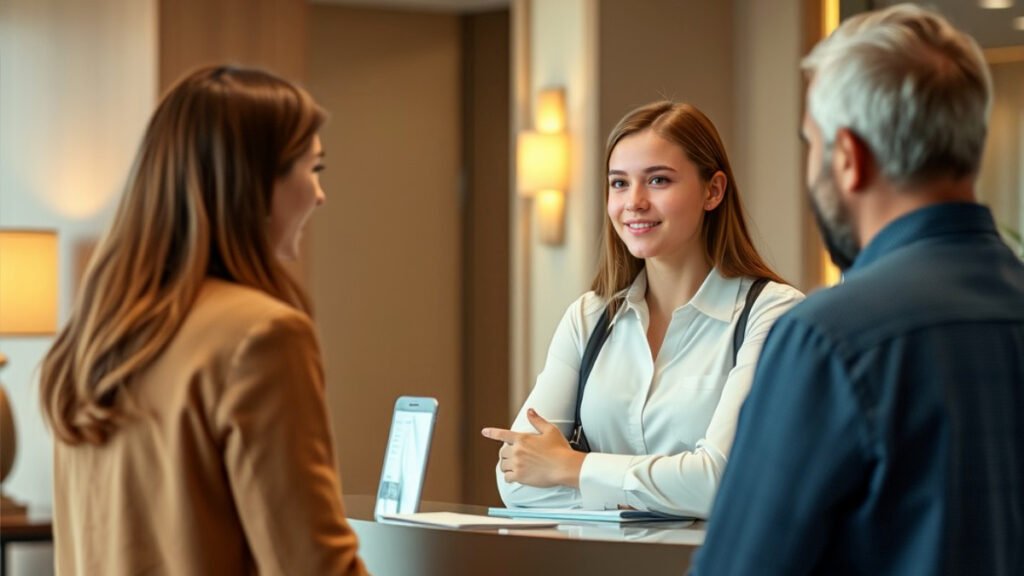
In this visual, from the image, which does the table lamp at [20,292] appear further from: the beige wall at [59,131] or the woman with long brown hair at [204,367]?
the woman with long brown hair at [204,367]

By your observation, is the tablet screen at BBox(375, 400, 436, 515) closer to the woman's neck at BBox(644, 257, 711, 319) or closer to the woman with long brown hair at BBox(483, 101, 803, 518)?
the woman with long brown hair at BBox(483, 101, 803, 518)

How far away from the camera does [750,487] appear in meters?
1.46

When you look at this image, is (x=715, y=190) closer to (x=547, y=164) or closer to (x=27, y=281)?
(x=547, y=164)

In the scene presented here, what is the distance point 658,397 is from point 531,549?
601 millimetres

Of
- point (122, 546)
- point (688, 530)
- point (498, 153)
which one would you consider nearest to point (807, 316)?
point (122, 546)

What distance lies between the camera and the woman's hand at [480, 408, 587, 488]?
289cm

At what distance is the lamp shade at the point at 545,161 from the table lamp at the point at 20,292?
2.10 meters

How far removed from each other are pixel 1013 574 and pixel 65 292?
598cm

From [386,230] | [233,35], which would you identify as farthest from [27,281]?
[386,230]

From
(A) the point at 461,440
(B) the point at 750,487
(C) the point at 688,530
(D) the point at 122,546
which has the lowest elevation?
(A) the point at 461,440

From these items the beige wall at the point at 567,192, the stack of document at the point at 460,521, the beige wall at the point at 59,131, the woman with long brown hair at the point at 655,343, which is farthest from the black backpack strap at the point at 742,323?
the beige wall at the point at 59,131

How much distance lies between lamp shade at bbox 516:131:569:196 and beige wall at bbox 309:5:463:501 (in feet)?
5.18

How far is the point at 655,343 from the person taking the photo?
10.2ft

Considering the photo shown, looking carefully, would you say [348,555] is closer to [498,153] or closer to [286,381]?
[286,381]
